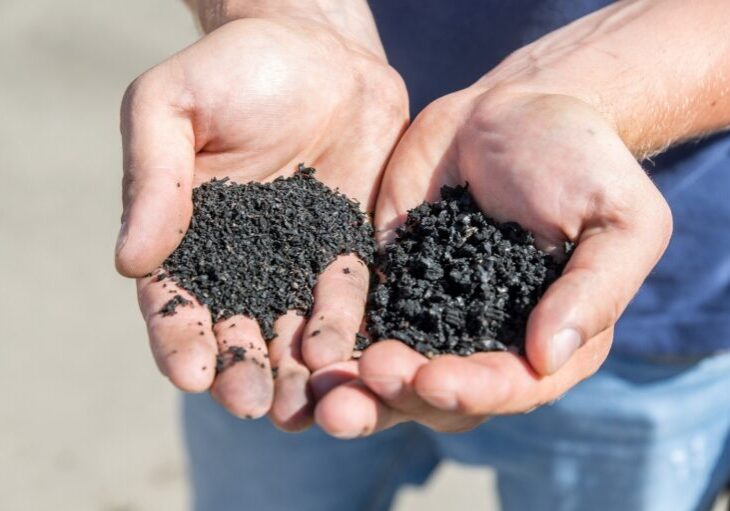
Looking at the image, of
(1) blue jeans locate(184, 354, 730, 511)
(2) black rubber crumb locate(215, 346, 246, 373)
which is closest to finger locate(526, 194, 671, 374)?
(2) black rubber crumb locate(215, 346, 246, 373)

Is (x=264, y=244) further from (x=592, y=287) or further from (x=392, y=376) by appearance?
(x=592, y=287)

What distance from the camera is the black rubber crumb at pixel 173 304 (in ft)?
6.70

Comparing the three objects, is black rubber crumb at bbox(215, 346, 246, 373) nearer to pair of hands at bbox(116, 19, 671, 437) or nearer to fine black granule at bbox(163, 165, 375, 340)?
pair of hands at bbox(116, 19, 671, 437)

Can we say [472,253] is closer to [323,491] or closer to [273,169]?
[273,169]

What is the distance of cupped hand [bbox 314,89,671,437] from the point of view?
70.1 inches

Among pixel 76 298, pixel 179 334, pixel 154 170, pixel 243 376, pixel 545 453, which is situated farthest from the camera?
pixel 76 298

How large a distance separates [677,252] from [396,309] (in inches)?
36.8

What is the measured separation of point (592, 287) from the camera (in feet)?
6.11

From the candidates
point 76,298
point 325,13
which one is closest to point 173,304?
point 325,13

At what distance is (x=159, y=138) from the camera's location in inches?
87.4

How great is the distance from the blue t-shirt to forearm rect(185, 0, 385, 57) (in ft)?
0.57

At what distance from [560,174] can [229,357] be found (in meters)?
0.88

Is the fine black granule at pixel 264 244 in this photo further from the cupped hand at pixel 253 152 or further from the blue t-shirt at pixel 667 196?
the blue t-shirt at pixel 667 196

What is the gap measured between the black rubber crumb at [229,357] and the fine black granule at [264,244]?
176mm
